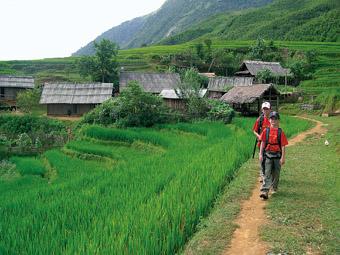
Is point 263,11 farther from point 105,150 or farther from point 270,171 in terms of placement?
point 270,171

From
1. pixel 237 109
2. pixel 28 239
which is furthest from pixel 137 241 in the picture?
pixel 237 109

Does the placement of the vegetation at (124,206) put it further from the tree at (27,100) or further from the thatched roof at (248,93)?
the tree at (27,100)

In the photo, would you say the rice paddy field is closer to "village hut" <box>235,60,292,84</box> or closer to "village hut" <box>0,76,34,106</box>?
"village hut" <box>0,76,34,106</box>

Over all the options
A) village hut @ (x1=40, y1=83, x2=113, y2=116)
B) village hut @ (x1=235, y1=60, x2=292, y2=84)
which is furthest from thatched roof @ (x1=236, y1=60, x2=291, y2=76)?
village hut @ (x1=40, y1=83, x2=113, y2=116)

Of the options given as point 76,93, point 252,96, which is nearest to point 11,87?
point 76,93

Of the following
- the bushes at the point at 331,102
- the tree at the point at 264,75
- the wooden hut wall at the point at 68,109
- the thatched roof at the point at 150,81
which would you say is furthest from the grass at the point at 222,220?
the tree at the point at 264,75

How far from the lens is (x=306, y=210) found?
6906 millimetres

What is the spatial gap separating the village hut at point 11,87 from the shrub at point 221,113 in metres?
21.1

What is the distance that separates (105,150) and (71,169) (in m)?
2.80

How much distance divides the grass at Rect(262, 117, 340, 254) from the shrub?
478 inches

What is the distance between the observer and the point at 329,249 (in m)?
5.31

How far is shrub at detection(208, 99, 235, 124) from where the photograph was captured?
2364 cm

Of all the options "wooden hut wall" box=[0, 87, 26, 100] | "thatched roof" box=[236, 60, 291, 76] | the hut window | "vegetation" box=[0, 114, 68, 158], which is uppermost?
"thatched roof" box=[236, 60, 291, 76]

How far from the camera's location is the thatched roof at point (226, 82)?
3833 cm
